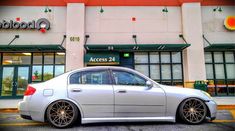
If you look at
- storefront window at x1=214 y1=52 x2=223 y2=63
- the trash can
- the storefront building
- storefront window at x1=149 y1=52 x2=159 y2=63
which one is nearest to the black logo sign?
the storefront building

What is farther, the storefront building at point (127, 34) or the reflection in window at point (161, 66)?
the reflection in window at point (161, 66)

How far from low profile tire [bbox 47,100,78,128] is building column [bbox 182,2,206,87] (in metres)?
9.11

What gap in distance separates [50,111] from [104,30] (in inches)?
339

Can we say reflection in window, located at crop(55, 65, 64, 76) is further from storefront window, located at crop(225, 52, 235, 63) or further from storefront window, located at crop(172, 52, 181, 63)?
storefront window, located at crop(225, 52, 235, 63)

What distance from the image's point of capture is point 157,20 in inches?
497

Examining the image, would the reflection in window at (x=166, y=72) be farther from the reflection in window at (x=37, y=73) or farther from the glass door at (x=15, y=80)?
the glass door at (x=15, y=80)

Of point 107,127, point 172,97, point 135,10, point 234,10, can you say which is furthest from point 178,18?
point 107,127

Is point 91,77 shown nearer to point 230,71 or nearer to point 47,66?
point 47,66

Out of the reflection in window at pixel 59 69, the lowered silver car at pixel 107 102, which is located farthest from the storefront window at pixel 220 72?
the reflection in window at pixel 59 69

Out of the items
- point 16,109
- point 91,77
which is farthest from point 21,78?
point 91,77

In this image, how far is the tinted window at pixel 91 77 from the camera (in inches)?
192

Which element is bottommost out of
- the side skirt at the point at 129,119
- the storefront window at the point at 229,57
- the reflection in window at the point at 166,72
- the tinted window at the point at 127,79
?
the side skirt at the point at 129,119

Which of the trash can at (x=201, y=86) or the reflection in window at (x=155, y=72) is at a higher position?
the reflection in window at (x=155, y=72)

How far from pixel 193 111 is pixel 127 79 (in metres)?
1.85
